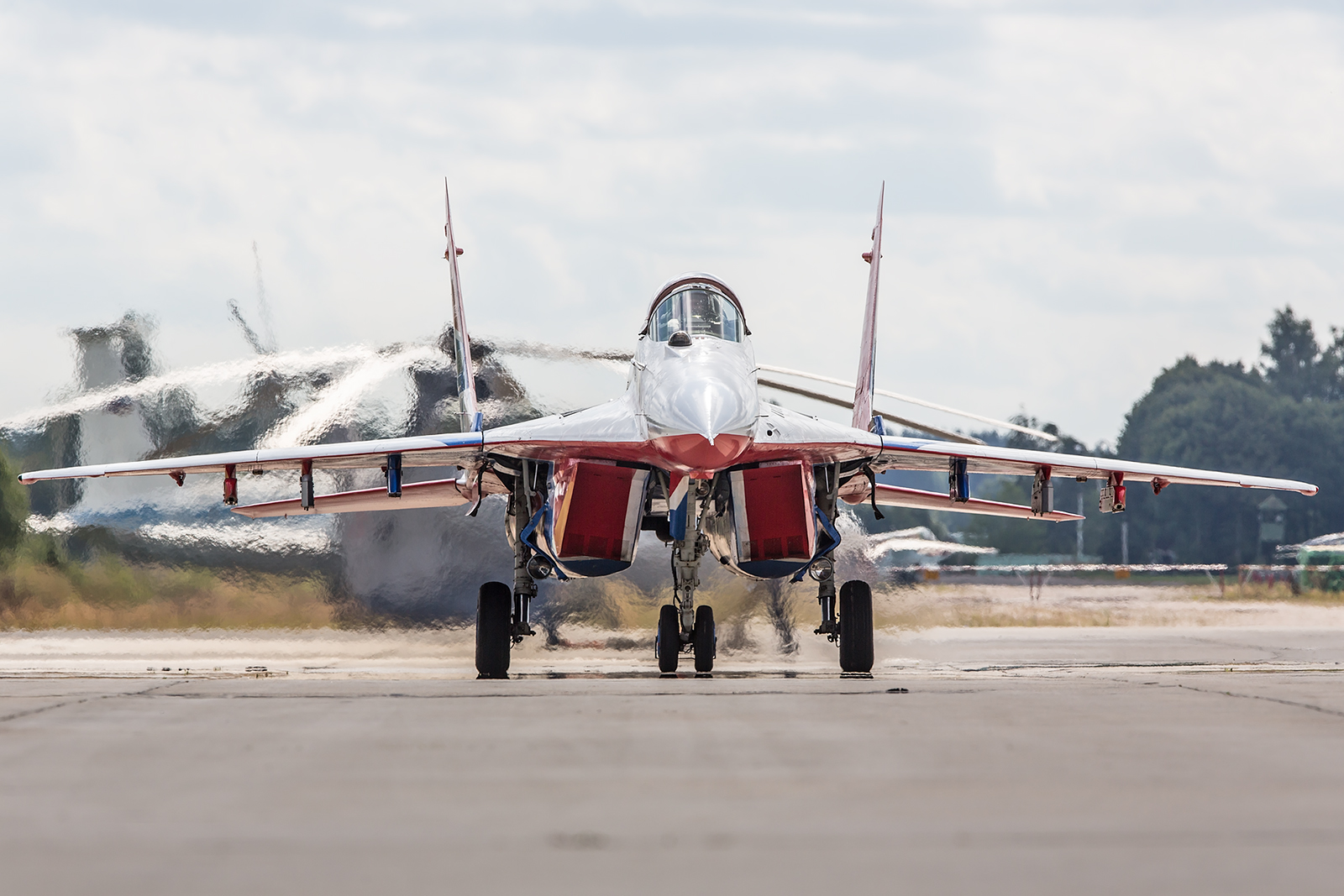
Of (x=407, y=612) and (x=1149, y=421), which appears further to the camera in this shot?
(x=1149, y=421)

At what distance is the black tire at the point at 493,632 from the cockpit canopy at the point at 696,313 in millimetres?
3462

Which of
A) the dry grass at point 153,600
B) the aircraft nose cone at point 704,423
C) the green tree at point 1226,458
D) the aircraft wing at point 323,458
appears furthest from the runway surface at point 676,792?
the green tree at point 1226,458

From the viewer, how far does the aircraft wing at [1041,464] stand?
1698 cm

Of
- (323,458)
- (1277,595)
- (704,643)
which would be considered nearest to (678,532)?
(704,643)

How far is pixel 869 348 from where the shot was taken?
67.6ft

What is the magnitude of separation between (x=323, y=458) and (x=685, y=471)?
434cm

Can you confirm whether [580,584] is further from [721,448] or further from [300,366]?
[721,448]

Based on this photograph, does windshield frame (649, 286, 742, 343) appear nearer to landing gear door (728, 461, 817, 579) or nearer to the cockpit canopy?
the cockpit canopy

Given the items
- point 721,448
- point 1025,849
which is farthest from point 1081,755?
point 721,448

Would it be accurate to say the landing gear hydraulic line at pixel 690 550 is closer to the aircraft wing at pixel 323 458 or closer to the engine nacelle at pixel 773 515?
the engine nacelle at pixel 773 515

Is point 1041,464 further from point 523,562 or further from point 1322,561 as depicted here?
point 1322,561

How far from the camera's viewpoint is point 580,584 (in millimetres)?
22562

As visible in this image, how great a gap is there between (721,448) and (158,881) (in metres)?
10.4

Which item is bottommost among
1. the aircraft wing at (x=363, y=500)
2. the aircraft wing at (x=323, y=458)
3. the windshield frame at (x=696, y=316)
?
the aircraft wing at (x=363, y=500)
